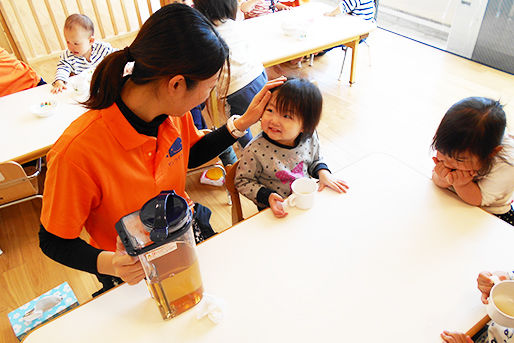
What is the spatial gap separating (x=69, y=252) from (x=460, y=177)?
1208 millimetres

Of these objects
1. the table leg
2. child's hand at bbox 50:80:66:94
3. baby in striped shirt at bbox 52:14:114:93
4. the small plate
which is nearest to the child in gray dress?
the small plate

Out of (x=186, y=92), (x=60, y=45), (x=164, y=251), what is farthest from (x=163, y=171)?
(x=60, y=45)

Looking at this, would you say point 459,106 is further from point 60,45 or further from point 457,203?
point 60,45

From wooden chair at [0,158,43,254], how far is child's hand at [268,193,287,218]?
1.19 m

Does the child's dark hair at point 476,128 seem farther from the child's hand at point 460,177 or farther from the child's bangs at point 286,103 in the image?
the child's bangs at point 286,103

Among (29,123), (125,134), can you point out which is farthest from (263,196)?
(29,123)

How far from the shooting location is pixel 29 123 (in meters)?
1.91

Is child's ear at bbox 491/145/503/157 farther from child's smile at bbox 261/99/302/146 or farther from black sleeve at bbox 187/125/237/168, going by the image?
black sleeve at bbox 187/125/237/168

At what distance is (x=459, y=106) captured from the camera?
1.19m

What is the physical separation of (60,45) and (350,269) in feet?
14.3

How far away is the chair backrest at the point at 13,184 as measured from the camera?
165 cm

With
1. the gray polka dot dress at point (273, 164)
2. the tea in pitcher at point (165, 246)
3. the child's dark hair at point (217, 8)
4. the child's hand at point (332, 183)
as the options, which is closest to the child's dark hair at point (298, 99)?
the gray polka dot dress at point (273, 164)

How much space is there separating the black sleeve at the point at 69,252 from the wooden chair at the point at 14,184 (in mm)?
838

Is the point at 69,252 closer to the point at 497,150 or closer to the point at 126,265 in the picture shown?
the point at 126,265
